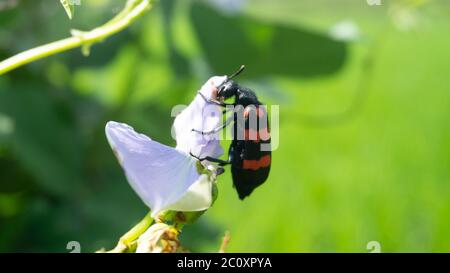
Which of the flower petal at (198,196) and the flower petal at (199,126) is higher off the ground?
the flower petal at (199,126)

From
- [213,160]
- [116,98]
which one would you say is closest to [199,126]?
[213,160]

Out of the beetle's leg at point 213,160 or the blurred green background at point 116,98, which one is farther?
the blurred green background at point 116,98

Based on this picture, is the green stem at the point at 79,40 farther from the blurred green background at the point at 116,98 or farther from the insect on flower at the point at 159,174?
the blurred green background at the point at 116,98

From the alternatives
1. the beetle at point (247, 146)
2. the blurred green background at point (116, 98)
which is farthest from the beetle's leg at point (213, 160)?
the blurred green background at point (116, 98)

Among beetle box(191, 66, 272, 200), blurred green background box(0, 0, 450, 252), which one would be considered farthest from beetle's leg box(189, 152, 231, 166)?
blurred green background box(0, 0, 450, 252)

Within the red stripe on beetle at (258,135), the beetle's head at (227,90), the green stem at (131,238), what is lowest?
the green stem at (131,238)

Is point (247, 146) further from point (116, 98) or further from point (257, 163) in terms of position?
point (116, 98)

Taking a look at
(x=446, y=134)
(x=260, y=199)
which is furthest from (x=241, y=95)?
(x=446, y=134)

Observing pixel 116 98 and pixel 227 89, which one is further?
pixel 116 98
